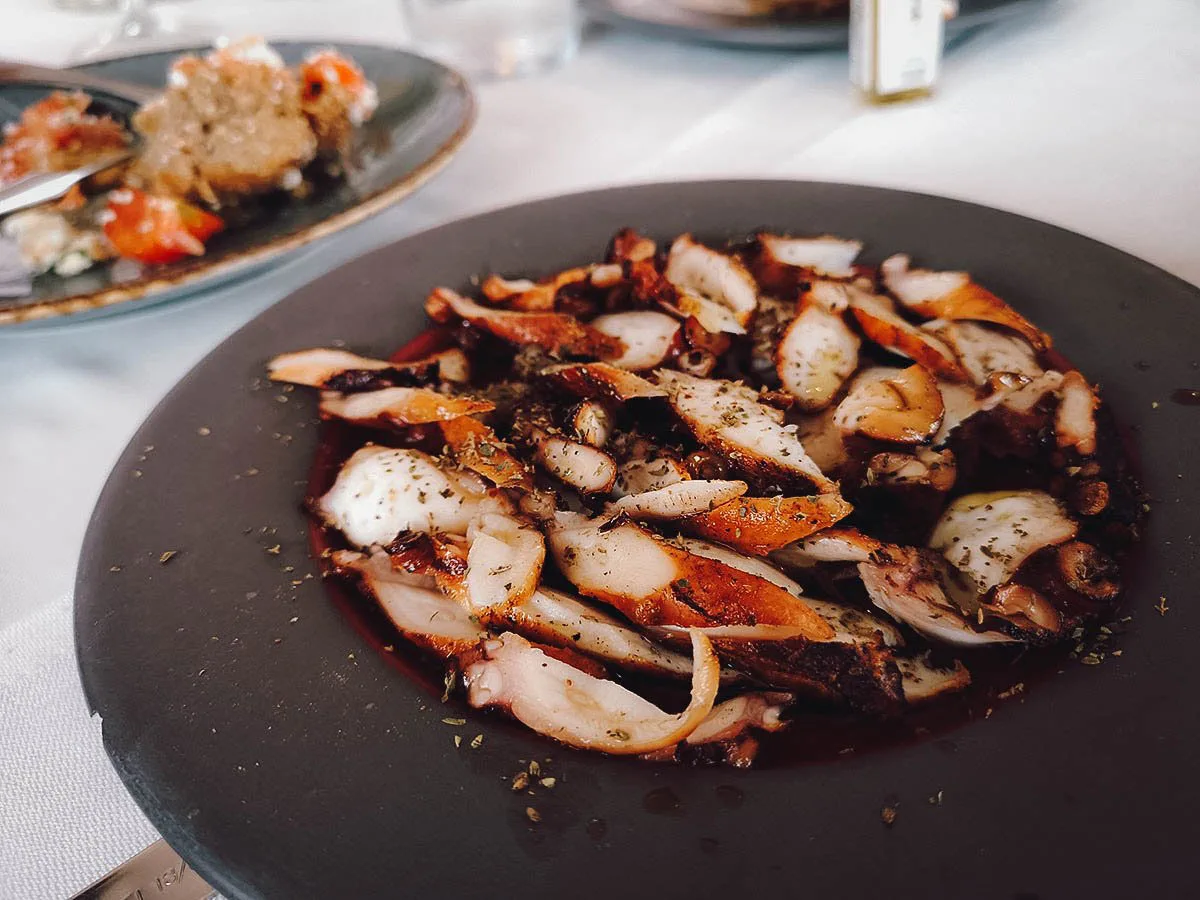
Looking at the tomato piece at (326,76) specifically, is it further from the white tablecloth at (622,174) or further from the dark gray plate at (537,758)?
the dark gray plate at (537,758)

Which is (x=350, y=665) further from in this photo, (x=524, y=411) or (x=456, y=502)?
(x=524, y=411)

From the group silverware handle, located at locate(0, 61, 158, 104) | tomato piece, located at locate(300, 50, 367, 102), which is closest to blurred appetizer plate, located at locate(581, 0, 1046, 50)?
tomato piece, located at locate(300, 50, 367, 102)

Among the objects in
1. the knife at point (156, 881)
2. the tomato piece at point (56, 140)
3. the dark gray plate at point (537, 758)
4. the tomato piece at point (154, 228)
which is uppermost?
the tomato piece at point (56, 140)

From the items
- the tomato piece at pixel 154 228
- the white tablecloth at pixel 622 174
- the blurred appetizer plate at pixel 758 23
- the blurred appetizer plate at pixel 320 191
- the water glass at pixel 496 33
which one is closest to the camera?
the white tablecloth at pixel 622 174

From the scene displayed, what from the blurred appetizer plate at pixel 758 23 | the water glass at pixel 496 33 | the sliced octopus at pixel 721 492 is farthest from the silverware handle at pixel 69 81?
the sliced octopus at pixel 721 492

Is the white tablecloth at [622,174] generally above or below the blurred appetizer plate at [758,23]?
below

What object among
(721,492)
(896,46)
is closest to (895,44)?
(896,46)

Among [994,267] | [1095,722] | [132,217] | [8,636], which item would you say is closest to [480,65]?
[132,217]

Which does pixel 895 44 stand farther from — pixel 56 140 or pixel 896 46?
pixel 56 140
